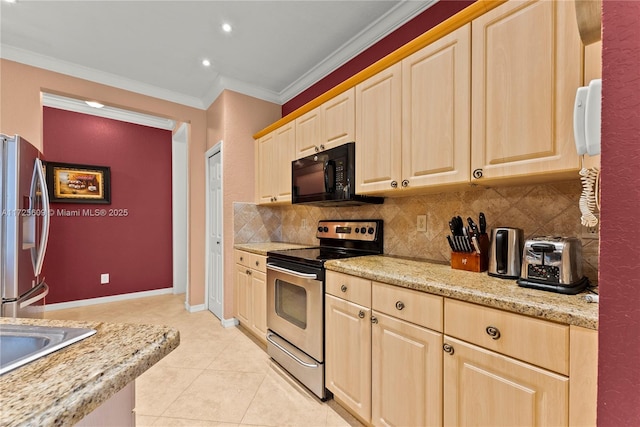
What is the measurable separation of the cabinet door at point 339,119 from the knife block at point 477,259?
41.0 inches

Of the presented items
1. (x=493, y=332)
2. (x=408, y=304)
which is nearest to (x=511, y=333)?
(x=493, y=332)

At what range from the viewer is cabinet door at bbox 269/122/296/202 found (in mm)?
2599

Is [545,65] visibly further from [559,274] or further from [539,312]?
[539,312]

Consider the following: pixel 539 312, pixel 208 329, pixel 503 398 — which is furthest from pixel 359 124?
pixel 208 329

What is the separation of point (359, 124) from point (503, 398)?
5.31ft

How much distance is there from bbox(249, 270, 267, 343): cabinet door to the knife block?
1.56 metres

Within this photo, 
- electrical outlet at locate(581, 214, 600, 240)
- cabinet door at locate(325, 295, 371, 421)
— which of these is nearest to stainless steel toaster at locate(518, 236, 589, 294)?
electrical outlet at locate(581, 214, 600, 240)

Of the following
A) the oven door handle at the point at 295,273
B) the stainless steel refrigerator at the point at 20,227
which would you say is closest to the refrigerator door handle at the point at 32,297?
the stainless steel refrigerator at the point at 20,227

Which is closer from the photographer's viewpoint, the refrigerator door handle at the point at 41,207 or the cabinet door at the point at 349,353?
the cabinet door at the point at 349,353

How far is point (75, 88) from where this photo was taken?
8.82 feet

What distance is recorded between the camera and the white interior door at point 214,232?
3.11 meters

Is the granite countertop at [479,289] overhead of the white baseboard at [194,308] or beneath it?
overhead

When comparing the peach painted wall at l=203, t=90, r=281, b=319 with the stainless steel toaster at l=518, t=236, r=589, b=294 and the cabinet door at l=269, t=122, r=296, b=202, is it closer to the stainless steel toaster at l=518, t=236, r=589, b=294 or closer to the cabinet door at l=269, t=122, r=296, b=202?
the cabinet door at l=269, t=122, r=296, b=202

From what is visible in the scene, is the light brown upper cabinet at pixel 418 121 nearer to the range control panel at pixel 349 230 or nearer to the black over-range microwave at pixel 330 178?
the black over-range microwave at pixel 330 178
